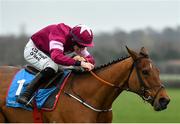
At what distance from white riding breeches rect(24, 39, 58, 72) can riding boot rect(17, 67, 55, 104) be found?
4.9 inches

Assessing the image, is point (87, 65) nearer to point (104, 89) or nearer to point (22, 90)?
point (104, 89)

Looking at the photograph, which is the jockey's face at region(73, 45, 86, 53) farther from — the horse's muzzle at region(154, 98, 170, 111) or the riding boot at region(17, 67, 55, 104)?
the horse's muzzle at region(154, 98, 170, 111)

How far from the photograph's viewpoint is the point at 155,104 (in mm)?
7977

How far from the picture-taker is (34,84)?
868cm

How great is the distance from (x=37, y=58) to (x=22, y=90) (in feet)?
1.93

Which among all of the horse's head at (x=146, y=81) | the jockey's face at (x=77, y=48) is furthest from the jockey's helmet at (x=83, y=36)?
the horse's head at (x=146, y=81)

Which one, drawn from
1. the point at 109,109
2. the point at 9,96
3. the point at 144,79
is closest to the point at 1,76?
the point at 9,96

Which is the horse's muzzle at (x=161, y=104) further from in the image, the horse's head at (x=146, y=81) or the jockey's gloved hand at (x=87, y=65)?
the jockey's gloved hand at (x=87, y=65)

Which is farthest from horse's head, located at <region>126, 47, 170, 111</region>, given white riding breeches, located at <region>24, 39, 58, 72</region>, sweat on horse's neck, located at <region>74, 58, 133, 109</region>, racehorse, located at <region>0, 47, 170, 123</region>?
white riding breeches, located at <region>24, 39, 58, 72</region>

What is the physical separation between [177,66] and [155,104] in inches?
2623

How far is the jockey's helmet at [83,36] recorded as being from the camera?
28.0 feet

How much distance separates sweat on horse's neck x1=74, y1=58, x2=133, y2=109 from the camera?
8.41 metres

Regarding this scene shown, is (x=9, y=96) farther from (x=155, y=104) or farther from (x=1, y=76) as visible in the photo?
(x=155, y=104)

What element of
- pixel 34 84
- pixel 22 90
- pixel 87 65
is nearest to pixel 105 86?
pixel 87 65
